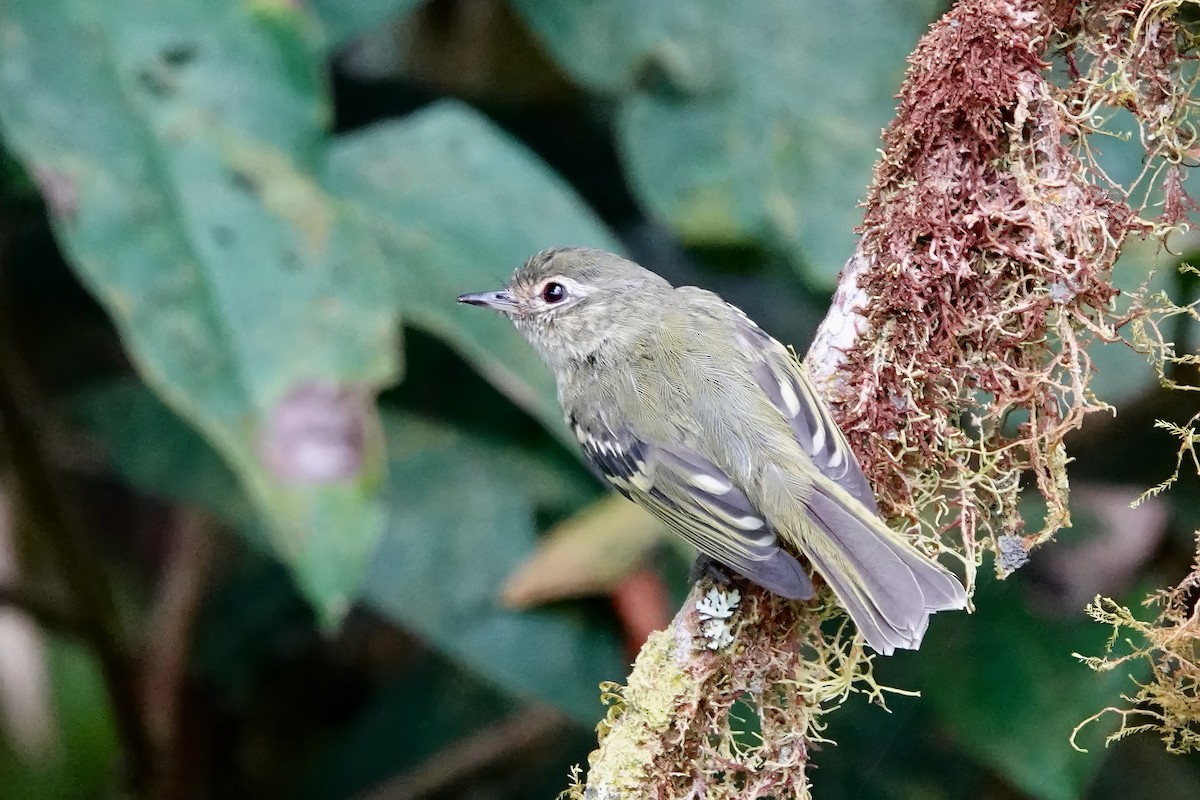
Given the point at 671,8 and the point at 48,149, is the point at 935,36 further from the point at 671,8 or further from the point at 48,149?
the point at 48,149

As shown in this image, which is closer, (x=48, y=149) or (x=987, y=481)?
(x=987, y=481)

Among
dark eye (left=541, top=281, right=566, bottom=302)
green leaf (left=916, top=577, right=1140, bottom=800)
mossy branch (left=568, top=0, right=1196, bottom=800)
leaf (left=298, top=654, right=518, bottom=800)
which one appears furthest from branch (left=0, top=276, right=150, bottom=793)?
green leaf (left=916, top=577, right=1140, bottom=800)

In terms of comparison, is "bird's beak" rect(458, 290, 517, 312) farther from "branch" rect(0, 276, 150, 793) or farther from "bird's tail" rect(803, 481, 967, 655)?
"branch" rect(0, 276, 150, 793)

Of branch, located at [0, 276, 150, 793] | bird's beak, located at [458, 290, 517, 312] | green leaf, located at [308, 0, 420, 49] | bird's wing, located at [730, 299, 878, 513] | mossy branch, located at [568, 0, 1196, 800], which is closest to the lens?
mossy branch, located at [568, 0, 1196, 800]

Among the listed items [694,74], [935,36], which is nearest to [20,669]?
[694,74]

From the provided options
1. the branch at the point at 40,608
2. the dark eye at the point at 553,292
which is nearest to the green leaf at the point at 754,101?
the dark eye at the point at 553,292

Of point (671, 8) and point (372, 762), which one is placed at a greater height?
point (671, 8)

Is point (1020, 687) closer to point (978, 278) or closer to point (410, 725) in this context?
point (978, 278)
